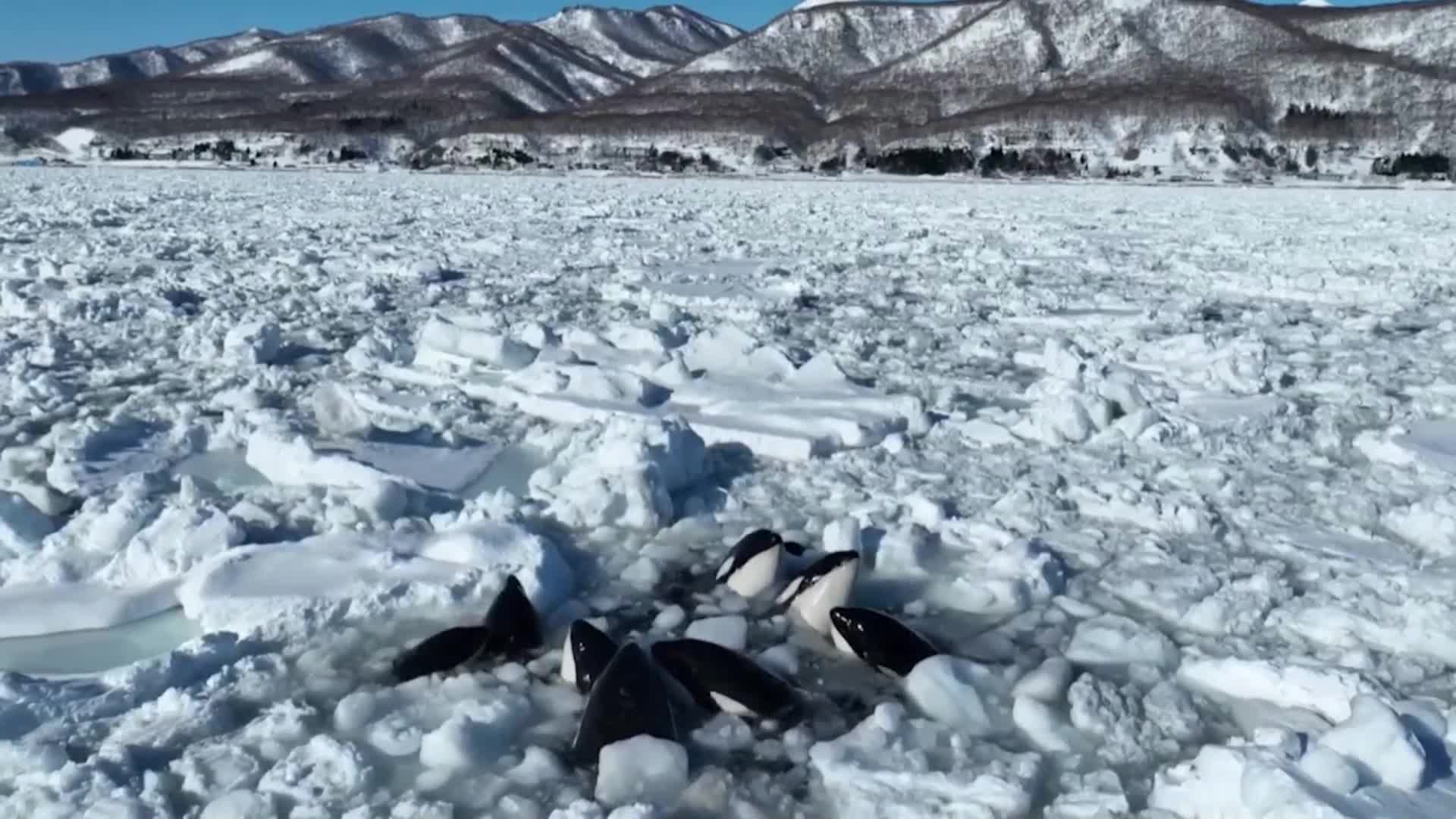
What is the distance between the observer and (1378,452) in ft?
14.4

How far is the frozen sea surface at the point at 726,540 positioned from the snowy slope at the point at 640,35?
139 m

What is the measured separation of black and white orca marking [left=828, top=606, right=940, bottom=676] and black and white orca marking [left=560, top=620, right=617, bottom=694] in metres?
0.57

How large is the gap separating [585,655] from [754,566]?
27.2 inches

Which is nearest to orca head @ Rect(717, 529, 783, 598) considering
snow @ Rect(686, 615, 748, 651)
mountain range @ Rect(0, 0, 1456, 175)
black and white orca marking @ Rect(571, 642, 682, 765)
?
snow @ Rect(686, 615, 748, 651)

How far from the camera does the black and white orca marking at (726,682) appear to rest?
2.48 m

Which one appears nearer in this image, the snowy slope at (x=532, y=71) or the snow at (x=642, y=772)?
the snow at (x=642, y=772)

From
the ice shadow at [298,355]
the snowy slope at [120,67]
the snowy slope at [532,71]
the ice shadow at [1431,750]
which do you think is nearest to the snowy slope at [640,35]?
the snowy slope at [532,71]

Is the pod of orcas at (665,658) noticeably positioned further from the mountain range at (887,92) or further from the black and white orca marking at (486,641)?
the mountain range at (887,92)

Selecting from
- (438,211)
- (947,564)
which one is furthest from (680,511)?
(438,211)

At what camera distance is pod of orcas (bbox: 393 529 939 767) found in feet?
7.71

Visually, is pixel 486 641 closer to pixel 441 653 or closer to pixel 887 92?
pixel 441 653

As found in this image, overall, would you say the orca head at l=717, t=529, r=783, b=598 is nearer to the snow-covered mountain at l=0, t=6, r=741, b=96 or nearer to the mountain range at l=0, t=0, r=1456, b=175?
the mountain range at l=0, t=0, r=1456, b=175

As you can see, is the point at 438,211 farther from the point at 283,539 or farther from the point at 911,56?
the point at 911,56

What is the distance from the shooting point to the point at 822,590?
2943 mm
